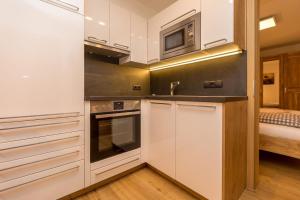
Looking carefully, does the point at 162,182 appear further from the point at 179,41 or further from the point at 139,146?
the point at 179,41

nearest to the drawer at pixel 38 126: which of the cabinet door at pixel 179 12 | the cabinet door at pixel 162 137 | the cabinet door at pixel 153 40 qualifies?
the cabinet door at pixel 162 137

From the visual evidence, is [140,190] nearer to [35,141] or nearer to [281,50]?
[35,141]

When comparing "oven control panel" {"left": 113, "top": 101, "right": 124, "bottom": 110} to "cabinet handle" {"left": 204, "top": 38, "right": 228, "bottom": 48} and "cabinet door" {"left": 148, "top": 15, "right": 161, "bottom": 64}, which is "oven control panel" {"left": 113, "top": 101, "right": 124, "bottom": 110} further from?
"cabinet handle" {"left": 204, "top": 38, "right": 228, "bottom": 48}

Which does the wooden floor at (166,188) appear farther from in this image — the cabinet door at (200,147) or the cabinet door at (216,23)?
the cabinet door at (216,23)

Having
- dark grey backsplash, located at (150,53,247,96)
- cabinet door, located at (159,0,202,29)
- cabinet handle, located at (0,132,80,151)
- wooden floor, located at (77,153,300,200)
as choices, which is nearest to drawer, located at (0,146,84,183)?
cabinet handle, located at (0,132,80,151)

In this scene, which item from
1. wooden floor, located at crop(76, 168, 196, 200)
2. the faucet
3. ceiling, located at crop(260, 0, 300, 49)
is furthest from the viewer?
ceiling, located at crop(260, 0, 300, 49)

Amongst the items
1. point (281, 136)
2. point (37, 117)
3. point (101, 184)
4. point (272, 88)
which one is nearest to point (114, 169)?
point (101, 184)

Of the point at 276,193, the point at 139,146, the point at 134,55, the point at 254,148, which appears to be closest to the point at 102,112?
the point at 139,146

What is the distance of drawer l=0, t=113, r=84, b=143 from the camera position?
104 cm

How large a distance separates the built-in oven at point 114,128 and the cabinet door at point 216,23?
3.33ft

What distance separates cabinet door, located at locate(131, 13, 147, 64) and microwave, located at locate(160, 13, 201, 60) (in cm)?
30

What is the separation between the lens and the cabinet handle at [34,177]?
1.04 metres

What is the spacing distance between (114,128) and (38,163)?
69cm

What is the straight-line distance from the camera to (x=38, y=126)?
3.82 ft
